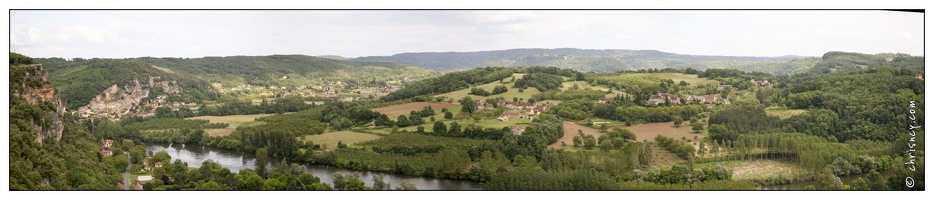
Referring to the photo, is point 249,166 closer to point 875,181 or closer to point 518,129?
point 518,129

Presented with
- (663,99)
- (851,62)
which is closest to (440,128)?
(663,99)

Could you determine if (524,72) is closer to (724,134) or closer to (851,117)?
(724,134)

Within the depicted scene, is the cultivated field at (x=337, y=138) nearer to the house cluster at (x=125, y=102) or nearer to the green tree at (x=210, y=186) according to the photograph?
the green tree at (x=210, y=186)

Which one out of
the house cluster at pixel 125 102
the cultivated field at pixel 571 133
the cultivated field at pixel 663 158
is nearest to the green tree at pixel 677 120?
the cultivated field at pixel 663 158

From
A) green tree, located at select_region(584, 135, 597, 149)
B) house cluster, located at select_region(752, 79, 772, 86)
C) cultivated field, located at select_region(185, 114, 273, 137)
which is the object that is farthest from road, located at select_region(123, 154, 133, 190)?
house cluster, located at select_region(752, 79, 772, 86)

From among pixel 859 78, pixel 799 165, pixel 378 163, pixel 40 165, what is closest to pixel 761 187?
pixel 799 165
